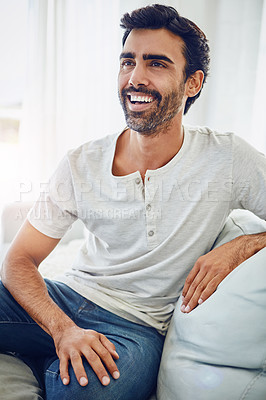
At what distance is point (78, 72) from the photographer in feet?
8.10

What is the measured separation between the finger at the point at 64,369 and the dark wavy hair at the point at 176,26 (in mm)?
998

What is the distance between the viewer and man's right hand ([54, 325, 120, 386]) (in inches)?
37.0

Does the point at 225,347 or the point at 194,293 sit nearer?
the point at 225,347

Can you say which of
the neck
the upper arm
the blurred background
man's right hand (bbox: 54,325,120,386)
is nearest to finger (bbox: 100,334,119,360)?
man's right hand (bbox: 54,325,120,386)

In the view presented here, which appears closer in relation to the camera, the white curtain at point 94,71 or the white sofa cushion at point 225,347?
the white sofa cushion at point 225,347

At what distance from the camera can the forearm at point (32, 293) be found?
1109 mm

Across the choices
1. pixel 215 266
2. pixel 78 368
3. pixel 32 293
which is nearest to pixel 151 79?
pixel 215 266

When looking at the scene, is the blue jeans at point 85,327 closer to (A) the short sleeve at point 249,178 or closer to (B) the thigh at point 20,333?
(B) the thigh at point 20,333

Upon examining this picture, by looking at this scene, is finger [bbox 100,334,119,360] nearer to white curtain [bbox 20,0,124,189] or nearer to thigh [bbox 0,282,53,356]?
thigh [bbox 0,282,53,356]

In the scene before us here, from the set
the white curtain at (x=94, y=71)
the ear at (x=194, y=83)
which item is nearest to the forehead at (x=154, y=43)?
the ear at (x=194, y=83)

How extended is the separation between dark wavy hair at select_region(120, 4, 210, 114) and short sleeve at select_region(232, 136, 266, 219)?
0.34m

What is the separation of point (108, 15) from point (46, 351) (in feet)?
6.87

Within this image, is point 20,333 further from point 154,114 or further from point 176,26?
point 176,26

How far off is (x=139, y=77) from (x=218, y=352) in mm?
861
